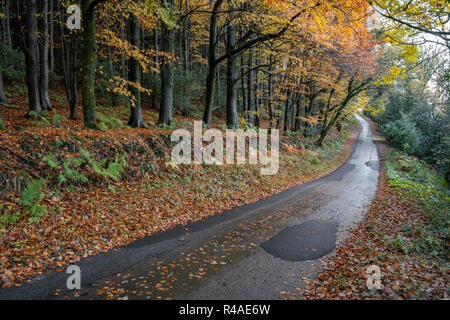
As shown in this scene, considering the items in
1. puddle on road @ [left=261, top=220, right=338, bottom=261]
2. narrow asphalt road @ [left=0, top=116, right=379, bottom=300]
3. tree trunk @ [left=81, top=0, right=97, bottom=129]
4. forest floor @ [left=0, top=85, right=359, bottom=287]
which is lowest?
puddle on road @ [left=261, top=220, right=338, bottom=261]

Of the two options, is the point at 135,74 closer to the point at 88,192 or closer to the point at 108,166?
the point at 108,166

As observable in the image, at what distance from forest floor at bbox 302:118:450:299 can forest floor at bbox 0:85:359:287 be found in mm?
4428

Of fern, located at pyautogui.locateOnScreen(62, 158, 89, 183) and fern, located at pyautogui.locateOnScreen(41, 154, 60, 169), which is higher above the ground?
fern, located at pyautogui.locateOnScreen(41, 154, 60, 169)

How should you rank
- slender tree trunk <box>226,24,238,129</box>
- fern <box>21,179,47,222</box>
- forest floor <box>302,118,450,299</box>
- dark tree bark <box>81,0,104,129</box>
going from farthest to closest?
slender tree trunk <box>226,24,238,129</box> < dark tree bark <box>81,0,104,129</box> < fern <box>21,179,47,222</box> < forest floor <box>302,118,450,299</box>

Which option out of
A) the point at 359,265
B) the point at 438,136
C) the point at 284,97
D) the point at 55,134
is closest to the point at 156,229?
the point at 55,134

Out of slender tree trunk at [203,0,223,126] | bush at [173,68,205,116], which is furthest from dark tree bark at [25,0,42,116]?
bush at [173,68,205,116]

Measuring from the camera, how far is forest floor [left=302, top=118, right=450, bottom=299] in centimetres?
439

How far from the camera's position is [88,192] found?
729cm

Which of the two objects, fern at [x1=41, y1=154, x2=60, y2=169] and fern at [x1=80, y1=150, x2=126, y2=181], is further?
fern at [x1=80, y1=150, x2=126, y2=181]

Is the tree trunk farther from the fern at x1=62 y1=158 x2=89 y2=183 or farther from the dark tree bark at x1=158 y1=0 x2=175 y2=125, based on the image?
the dark tree bark at x1=158 y1=0 x2=175 y2=125

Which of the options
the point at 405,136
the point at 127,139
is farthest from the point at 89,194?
the point at 405,136

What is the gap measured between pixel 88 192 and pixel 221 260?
458 centimetres
